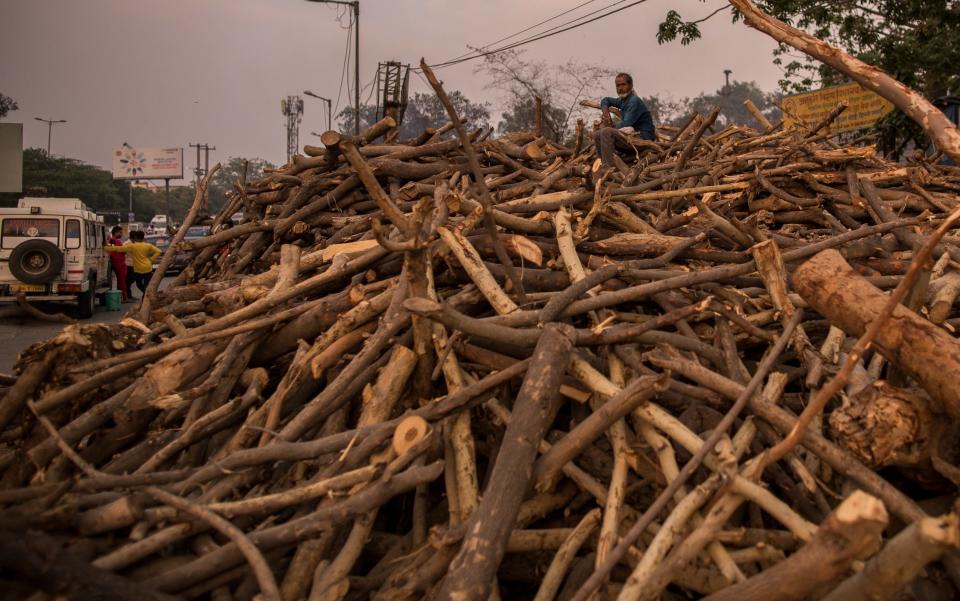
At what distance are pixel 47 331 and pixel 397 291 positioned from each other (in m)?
10.2

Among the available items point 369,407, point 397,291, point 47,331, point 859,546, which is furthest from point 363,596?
point 47,331

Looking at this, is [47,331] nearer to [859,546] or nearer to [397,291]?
[397,291]

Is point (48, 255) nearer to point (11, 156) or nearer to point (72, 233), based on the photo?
point (72, 233)

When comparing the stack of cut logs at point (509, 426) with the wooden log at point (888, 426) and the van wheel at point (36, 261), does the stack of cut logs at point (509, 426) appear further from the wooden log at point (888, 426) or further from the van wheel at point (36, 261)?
the van wheel at point (36, 261)

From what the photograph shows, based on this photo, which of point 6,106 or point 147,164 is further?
point 147,164

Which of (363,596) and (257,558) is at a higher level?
(257,558)

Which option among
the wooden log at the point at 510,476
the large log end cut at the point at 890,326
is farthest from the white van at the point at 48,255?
the large log end cut at the point at 890,326

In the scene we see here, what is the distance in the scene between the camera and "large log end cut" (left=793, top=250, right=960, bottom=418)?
7.11 feet

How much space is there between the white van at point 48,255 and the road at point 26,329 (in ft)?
1.29

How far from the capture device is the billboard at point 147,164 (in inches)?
2447

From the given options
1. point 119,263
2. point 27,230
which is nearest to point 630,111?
point 27,230

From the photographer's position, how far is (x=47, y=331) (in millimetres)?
11172

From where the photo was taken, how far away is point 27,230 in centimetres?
1333

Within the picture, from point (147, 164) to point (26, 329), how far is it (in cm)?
5789
